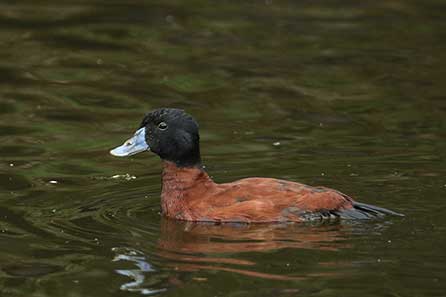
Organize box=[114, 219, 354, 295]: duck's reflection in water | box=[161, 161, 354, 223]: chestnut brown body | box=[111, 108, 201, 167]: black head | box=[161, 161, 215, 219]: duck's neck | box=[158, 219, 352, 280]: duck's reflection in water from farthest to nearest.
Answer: box=[111, 108, 201, 167]: black head, box=[161, 161, 215, 219]: duck's neck, box=[161, 161, 354, 223]: chestnut brown body, box=[158, 219, 352, 280]: duck's reflection in water, box=[114, 219, 354, 295]: duck's reflection in water

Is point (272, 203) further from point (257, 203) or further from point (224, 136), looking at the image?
point (224, 136)

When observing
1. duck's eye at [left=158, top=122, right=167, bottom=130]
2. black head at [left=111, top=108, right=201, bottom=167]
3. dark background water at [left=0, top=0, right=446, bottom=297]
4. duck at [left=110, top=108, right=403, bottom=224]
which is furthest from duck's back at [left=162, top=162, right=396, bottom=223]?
duck's eye at [left=158, top=122, right=167, bottom=130]

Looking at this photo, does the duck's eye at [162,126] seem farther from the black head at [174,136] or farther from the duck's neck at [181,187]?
the duck's neck at [181,187]

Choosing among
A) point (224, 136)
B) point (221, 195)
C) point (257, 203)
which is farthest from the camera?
point (224, 136)

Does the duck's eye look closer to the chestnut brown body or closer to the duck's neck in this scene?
the duck's neck

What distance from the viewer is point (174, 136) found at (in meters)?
10.7

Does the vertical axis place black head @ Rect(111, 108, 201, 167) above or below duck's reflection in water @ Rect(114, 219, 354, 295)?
above

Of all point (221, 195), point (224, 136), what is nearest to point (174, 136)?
point (221, 195)

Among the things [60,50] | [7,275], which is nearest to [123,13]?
[60,50]

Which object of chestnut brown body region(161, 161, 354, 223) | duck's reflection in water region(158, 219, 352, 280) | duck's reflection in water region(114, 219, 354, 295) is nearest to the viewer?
duck's reflection in water region(114, 219, 354, 295)

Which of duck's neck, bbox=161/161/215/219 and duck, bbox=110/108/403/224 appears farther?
duck's neck, bbox=161/161/215/219

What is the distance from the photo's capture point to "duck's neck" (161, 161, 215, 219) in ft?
34.6

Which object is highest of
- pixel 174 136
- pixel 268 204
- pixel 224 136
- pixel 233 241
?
pixel 174 136

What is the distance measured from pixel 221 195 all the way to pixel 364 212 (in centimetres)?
117
